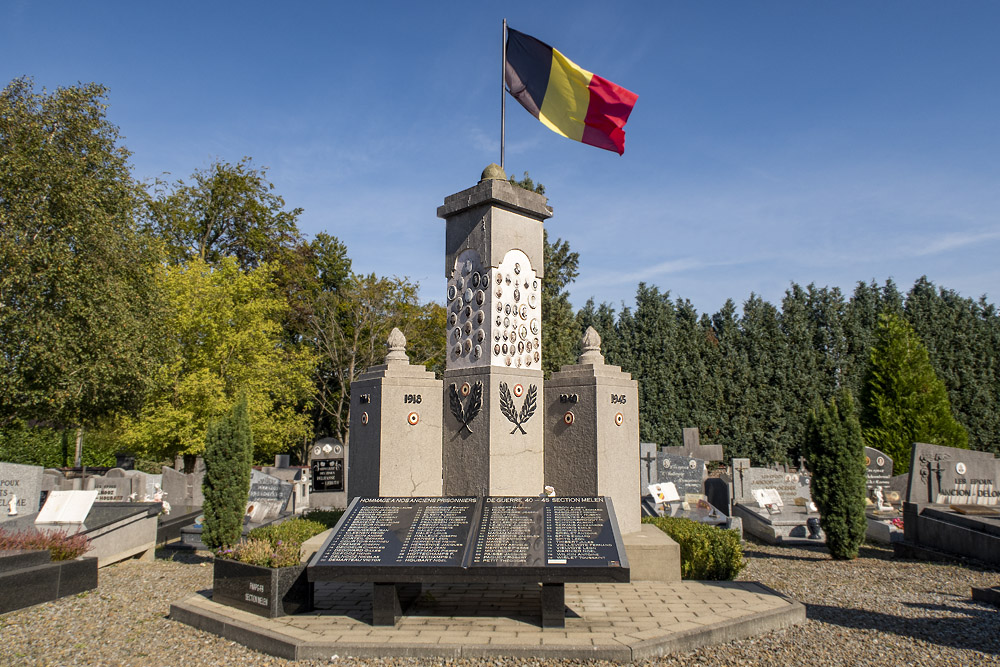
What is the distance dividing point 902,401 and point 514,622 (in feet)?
77.8

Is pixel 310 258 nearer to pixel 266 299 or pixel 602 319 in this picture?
pixel 266 299

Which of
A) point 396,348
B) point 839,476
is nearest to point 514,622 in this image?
point 396,348

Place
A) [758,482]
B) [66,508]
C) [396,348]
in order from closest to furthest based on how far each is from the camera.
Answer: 1. [396,348]
2. [66,508]
3. [758,482]

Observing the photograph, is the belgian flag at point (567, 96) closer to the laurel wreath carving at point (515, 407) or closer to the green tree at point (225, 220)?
the laurel wreath carving at point (515, 407)

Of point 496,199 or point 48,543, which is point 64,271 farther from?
point 496,199

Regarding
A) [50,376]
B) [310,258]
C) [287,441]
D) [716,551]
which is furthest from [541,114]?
[310,258]

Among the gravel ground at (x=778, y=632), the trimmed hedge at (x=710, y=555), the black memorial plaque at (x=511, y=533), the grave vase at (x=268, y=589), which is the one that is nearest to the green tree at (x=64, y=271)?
the gravel ground at (x=778, y=632)

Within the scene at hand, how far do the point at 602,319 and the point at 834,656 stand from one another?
25.8 meters

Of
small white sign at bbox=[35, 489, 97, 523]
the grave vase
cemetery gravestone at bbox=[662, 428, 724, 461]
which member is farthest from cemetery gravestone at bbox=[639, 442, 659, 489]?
the grave vase

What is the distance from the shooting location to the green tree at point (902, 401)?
2438 cm

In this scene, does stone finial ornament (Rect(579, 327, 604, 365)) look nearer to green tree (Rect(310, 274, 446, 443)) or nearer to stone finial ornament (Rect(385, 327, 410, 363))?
stone finial ornament (Rect(385, 327, 410, 363))

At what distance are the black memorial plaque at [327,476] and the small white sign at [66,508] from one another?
584 cm

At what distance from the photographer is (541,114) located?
10047 millimetres

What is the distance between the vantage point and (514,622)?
22.1 ft
